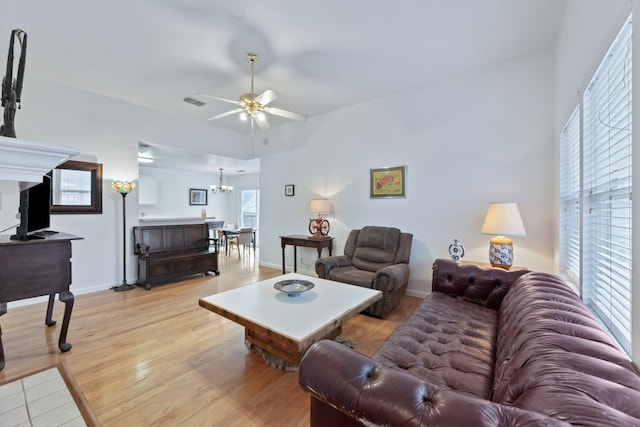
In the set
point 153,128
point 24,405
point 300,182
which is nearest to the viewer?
point 24,405

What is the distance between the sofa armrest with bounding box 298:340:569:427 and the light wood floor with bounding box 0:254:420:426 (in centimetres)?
94

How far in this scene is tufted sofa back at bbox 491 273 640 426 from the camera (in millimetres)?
576

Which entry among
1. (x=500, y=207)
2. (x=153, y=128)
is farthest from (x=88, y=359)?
(x=500, y=207)

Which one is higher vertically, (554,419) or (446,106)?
(446,106)

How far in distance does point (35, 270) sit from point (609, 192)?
3766 mm

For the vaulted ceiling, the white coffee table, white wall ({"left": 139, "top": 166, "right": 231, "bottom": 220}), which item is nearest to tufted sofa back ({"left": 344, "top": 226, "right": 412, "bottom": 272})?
the white coffee table

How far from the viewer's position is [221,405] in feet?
5.40

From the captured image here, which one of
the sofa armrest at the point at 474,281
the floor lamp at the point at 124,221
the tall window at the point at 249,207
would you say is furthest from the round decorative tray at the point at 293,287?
the tall window at the point at 249,207

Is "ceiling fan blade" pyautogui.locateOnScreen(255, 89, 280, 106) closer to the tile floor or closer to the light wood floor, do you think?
the light wood floor

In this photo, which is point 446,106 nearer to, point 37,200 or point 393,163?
point 393,163

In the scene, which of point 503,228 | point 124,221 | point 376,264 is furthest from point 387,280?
point 124,221

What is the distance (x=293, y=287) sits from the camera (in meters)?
2.30

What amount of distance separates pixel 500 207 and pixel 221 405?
2.79 meters

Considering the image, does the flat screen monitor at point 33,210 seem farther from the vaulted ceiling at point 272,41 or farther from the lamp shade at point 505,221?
the lamp shade at point 505,221
